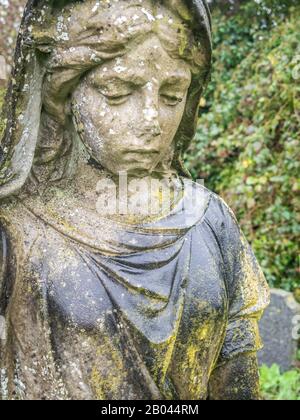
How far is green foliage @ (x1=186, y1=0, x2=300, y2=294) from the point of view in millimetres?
5184

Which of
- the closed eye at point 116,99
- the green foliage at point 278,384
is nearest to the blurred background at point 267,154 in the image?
the green foliage at point 278,384

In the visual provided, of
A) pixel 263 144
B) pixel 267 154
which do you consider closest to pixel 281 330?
pixel 267 154

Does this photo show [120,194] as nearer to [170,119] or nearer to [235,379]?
[170,119]

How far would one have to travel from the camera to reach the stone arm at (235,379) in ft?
6.18

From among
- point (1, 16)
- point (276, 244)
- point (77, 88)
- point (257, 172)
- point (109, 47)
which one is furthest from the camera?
point (257, 172)

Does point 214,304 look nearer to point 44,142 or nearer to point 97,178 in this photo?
point 97,178

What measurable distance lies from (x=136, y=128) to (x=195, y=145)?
5069mm

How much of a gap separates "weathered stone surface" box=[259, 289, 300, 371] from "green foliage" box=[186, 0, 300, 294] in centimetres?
56

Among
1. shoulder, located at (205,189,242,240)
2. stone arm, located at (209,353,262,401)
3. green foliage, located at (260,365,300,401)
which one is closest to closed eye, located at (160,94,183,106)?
shoulder, located at (205,189,242,240)

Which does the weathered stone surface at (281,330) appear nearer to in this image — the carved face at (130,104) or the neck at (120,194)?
the neck at (120,194)

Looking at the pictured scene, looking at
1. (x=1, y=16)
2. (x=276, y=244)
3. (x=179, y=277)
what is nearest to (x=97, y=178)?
(x=179, y=277)

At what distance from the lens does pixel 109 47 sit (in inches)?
61.6

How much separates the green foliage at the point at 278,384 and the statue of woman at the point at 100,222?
2.46m

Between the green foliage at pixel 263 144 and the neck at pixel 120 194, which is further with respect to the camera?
the green foliage at pixel 263 144
